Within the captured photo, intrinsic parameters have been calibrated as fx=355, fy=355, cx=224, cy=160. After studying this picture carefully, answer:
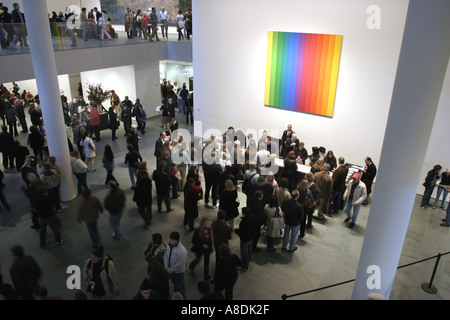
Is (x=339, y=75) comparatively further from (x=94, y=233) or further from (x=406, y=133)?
(x=94, y=233)

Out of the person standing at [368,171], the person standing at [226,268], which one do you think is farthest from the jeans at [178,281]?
the person standing at [368,171]

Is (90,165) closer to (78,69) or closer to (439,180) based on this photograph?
(78,69)

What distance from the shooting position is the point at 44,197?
A: 269 inches

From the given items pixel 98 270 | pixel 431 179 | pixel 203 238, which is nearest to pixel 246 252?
pixel 203 238

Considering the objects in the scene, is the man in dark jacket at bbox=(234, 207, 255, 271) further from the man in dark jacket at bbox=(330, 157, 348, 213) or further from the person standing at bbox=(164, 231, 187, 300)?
the man in dark jacket at bbox=(330, 157, 348, 213)

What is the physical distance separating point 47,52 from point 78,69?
5.38 metres

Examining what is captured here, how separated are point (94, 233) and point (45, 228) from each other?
1027 millimetres

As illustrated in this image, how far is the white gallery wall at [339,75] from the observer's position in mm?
9555

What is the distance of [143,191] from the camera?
7.73 metres

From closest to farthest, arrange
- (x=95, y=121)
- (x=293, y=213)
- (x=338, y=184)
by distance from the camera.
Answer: (x=293, y=213)
(x=338, y=184)
(x=95, y=121)

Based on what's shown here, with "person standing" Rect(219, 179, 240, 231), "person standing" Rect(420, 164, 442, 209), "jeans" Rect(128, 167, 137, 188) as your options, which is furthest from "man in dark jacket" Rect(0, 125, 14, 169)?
"person standing" Rect(420, 164, 442, 209)

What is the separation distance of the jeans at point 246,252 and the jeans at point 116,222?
2.69 metres

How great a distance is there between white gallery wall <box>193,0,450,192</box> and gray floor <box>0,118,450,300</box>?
2736mm
